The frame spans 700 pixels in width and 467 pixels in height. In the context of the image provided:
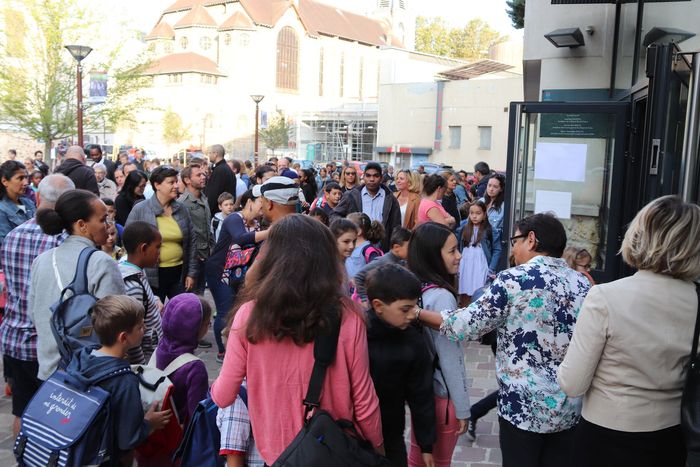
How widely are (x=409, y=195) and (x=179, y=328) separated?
17.1 ft

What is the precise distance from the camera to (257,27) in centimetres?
8081

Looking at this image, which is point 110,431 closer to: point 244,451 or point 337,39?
point 244,451

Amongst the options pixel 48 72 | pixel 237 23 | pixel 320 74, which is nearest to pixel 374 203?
pixel 48 72

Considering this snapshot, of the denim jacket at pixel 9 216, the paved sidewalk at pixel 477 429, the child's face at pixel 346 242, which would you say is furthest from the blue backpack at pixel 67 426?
the denim jacket at pixel 9 216

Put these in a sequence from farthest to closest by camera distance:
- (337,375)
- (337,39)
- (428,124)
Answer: (337,39) < (428,124) < (337,375)

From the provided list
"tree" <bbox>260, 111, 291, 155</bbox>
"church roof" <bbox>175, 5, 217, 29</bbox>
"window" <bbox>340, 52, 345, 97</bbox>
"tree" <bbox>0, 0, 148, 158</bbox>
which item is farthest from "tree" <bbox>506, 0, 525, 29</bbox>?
"window" <bbox>340, 52, 345, 97</bbox>

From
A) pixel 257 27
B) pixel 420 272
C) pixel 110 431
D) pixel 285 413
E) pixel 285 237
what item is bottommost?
pixel 110 431

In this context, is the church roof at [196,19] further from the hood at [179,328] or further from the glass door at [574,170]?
the hood at [179,328]

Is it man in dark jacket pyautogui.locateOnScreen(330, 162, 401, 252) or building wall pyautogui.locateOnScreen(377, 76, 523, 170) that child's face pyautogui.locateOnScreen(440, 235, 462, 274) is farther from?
building wall pyautogui.locateOnScreen(377, 76, 523, 170)

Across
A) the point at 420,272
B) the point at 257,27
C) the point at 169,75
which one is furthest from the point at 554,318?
the point at 257,27

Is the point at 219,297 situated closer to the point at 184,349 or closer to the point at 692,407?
the point at 184,349

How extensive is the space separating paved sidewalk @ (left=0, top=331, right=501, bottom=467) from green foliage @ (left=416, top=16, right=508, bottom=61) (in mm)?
73230

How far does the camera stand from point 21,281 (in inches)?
164

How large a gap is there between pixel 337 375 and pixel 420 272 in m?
1.08
